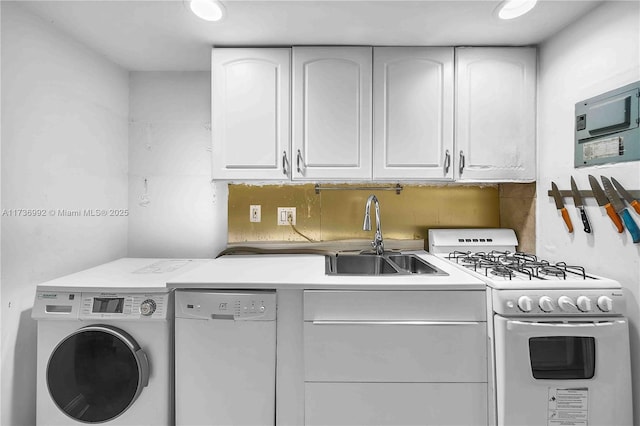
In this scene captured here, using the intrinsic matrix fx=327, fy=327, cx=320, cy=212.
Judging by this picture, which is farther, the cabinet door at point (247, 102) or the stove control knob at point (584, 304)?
the cabinet door at point (247, 102)

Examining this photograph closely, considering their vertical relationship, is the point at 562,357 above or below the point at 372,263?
below

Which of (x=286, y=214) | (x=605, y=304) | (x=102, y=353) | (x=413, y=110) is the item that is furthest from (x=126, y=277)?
(x=605, y=304)

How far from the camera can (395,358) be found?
1428mm

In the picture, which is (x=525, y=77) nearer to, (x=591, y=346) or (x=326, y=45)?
(x=326, y=45)

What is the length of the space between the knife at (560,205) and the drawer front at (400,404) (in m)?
0.92

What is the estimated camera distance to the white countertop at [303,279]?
4.72 feet

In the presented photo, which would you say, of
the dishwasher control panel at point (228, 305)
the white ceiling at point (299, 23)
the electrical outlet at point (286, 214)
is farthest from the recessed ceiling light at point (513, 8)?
the dishwasher control panel at point (228, 305)

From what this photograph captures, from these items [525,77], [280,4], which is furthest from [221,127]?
[525,77]

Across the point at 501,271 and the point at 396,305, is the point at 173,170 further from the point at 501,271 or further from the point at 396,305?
the point at 501,271

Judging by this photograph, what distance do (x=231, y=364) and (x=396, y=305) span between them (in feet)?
2.58

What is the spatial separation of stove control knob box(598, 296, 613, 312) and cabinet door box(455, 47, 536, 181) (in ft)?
2.58

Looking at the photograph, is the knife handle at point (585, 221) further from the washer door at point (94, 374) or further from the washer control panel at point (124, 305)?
the washer door at point (94, 374)

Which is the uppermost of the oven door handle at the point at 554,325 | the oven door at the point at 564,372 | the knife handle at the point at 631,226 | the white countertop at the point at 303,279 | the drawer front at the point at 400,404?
the knife handle at the point at 631,226

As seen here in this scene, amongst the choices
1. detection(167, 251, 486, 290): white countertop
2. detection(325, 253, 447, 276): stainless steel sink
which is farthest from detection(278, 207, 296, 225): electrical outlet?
detection(167, 251, 486, 290): white countertop
